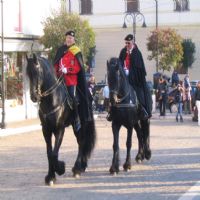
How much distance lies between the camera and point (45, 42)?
85.3 ft

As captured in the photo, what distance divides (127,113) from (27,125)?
11616mm

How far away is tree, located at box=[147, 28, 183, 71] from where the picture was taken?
146 ft

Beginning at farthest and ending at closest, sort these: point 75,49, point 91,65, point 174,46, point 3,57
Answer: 1. point 91,65
2. point 174,46
3. point 3,57
4. point 75,49

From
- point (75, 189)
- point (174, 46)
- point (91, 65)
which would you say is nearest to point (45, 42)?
point (75, 189)

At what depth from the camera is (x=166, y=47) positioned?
44.9 meters

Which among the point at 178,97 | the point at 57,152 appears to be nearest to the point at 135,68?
the point at 57,152

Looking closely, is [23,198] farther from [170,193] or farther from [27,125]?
[27,125]

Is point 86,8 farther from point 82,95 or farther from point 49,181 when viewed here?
point 49,181

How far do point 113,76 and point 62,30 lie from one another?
1809 centimetres

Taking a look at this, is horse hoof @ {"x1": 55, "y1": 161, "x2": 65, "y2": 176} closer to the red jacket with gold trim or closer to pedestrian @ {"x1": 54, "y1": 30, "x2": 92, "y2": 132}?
pedestrian @ {"x1": 54, "y1": 30, "x2": 92, "y2": 132}

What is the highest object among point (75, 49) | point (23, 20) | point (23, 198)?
point (23, 20)

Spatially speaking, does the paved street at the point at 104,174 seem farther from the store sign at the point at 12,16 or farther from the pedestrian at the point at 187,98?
the pedestrian at the point at 187,98

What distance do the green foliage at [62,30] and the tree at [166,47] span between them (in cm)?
1480

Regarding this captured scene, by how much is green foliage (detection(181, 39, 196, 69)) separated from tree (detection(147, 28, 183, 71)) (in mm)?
3548
